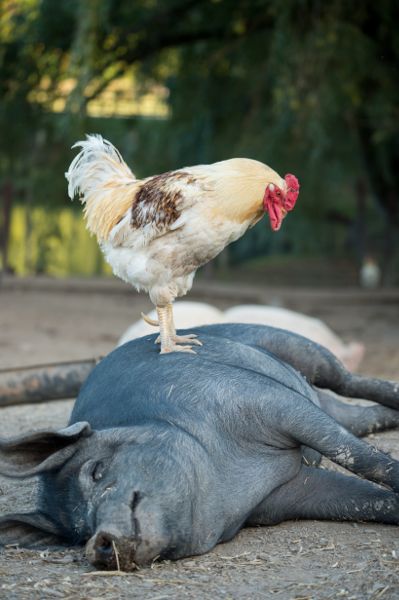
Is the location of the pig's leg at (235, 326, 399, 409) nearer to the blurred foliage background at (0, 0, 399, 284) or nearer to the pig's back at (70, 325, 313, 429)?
the pig's back at (70, 325, 313, 429)

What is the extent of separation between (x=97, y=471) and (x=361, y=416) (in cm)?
180

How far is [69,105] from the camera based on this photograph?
830cm

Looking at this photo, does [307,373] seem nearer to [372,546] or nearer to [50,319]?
[372,546]

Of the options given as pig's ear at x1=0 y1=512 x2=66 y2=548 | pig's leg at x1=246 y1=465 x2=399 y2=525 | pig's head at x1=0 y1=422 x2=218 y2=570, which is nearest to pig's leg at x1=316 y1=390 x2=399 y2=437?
pig's leg at x1=246 y1=465 x2=399 y2=525

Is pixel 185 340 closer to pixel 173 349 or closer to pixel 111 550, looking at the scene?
pixel 173 349

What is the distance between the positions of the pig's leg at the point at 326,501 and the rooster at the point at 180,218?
61 cm

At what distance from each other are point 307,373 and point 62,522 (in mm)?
1546

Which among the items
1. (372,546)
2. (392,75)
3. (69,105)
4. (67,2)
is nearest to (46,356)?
(69,105)

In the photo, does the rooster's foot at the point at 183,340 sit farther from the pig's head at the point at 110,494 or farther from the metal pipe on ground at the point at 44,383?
the metal pipe on ground at the point at 44,383

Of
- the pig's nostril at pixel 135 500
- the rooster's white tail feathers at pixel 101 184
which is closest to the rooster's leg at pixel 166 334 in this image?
the rooster's white tail feathers at pixel 101 184

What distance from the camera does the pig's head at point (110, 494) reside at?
2.81m

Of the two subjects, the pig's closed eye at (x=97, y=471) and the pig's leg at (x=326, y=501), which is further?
the pig's leg at (x=326, y=501)

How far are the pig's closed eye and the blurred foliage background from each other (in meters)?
5.49

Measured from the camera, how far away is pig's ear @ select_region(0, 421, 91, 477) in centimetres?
306
